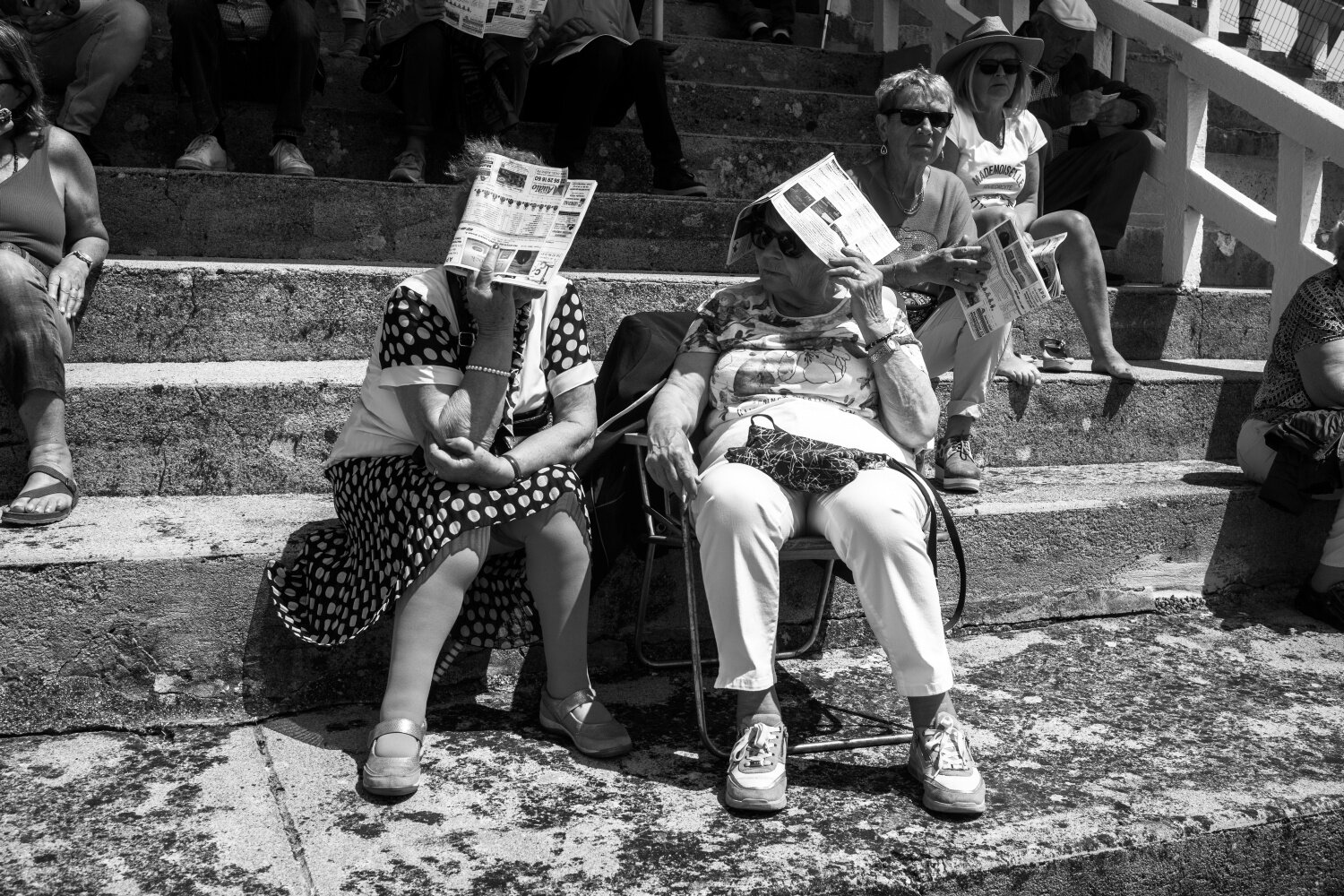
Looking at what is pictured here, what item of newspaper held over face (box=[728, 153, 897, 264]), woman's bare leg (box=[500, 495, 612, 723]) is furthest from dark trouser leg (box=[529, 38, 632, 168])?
woman's bare leg (box=[500, 495, 612, 723])

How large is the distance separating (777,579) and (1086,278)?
99.9 inches

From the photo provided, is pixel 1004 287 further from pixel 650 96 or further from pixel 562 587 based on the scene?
pixel 650 96

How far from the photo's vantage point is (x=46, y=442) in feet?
11.3

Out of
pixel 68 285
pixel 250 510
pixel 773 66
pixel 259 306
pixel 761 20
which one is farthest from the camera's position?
pixel 761 20

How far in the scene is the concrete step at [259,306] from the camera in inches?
157

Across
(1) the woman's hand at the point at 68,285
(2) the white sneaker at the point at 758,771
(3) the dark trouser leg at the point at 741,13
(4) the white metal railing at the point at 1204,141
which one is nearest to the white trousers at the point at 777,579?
(2) the white sneaker at the point at 758,771

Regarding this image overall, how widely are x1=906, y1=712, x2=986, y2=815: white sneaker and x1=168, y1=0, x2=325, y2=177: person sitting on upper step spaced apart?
317 cm

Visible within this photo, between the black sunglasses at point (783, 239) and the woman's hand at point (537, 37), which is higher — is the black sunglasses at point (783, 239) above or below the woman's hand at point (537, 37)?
below

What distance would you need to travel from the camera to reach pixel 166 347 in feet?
13.3

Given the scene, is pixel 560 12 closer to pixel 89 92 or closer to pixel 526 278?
pixel 89 92

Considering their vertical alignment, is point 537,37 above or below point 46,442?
above

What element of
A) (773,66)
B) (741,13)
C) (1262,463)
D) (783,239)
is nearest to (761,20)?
(741,13)

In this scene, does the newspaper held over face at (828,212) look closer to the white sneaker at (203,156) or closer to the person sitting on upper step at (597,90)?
the person sitting on upper step at (597,90)

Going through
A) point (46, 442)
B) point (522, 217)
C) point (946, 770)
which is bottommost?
point (946, 770)
